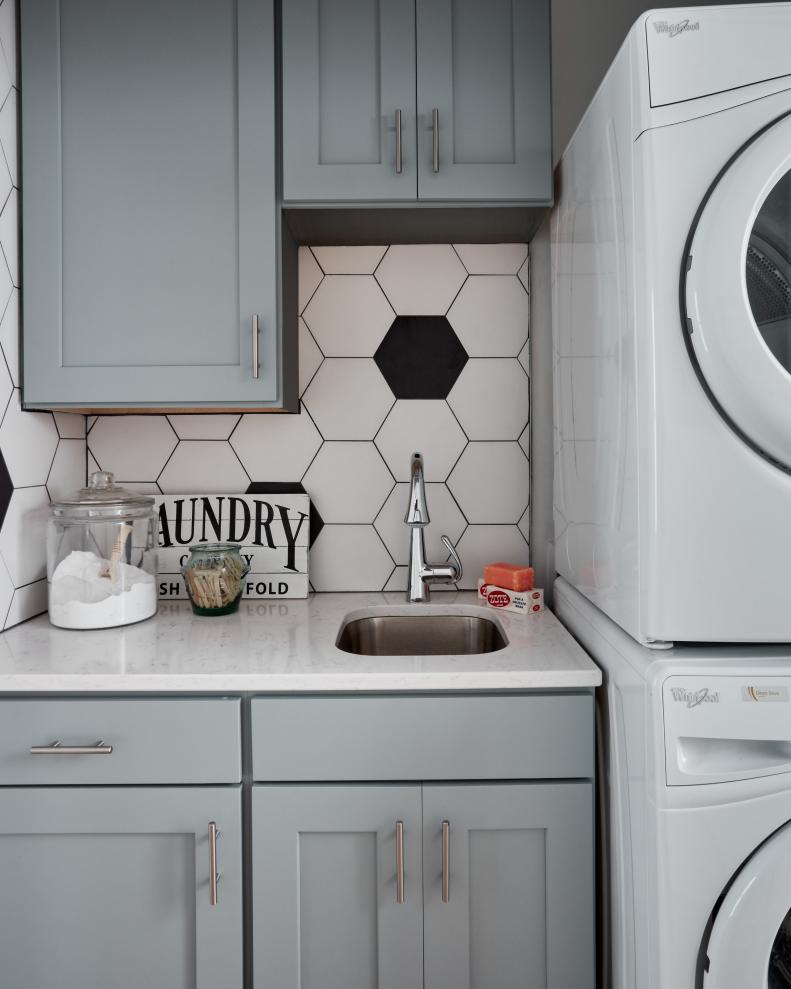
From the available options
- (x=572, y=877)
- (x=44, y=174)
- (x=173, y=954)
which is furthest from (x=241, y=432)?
(x=572, y=877)

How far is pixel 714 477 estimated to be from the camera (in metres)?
1.02

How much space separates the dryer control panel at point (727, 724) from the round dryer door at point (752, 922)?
0.11 m

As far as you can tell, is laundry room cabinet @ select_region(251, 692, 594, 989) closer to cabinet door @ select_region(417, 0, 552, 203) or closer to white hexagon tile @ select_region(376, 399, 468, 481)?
white hexagon tile @ select_region(376, 399, 468, 481)

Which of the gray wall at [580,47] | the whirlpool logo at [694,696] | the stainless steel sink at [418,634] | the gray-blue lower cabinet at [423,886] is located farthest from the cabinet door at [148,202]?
the whirlpool logo at [694,696]

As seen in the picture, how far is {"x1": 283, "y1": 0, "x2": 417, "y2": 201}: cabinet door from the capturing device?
1.51m

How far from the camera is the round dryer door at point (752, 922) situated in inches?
39.4

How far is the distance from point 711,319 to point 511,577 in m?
0.83

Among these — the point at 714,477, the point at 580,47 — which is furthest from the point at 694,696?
the point at 580,47

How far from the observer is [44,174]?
151cm

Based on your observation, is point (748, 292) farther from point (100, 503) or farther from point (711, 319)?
point (100, 503)

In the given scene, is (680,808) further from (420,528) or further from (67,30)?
(67,30)

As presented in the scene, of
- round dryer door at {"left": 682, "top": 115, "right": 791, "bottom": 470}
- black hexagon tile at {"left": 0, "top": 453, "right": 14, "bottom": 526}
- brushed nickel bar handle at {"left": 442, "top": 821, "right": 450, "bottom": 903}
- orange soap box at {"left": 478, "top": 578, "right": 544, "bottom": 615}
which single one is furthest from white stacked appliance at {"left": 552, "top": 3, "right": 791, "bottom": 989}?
black hexagon tile at {"left": 0, "top": 453, "right": 14, "bottom": 526}

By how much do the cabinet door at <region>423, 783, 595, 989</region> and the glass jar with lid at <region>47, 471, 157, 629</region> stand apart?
0.80m

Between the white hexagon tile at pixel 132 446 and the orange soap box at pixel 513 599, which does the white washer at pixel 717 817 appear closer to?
the orange soap box at pixel 513 599
